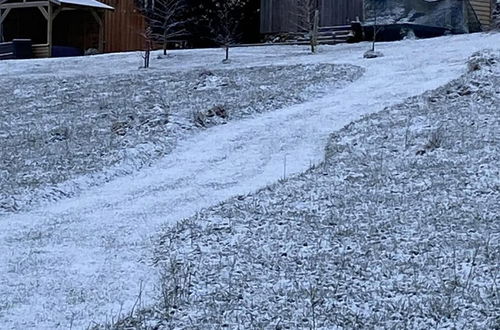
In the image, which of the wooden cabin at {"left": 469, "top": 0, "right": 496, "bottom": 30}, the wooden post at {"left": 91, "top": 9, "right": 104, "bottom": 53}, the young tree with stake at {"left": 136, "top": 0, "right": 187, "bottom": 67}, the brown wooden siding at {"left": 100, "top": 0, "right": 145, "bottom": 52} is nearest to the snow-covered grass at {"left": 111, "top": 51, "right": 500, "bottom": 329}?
the wooden cabin at {"left": 469, "top": 0, "right": 496, "bottom": 30}

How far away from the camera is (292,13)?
105 ft

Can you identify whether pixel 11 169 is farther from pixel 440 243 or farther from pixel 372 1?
pixel 372 1

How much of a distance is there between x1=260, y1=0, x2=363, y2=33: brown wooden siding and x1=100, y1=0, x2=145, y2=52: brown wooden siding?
5538mm

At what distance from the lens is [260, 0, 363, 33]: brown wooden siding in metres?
30.4

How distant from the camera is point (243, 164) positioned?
11977 mm

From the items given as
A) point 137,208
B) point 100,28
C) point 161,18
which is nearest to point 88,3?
point 100,28

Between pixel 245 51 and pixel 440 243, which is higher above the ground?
pixel 245 51

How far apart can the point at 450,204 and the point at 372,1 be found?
858 inches

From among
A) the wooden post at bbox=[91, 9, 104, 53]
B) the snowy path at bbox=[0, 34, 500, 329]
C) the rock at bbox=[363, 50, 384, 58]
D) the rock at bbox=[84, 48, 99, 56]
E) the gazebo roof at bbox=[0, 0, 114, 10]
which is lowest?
the snowy path at bbox=[0, 34, 500, 329]

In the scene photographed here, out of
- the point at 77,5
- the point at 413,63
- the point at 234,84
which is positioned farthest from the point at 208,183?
the point at 77,5

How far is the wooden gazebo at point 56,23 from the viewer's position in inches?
1272

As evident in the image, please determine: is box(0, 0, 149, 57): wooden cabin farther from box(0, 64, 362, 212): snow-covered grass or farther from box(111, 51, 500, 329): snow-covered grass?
box(111, 51, 500, 329): snow-covered grass

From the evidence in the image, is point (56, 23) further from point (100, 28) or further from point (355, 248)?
point (355, 248)

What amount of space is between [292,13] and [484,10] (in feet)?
25.4
